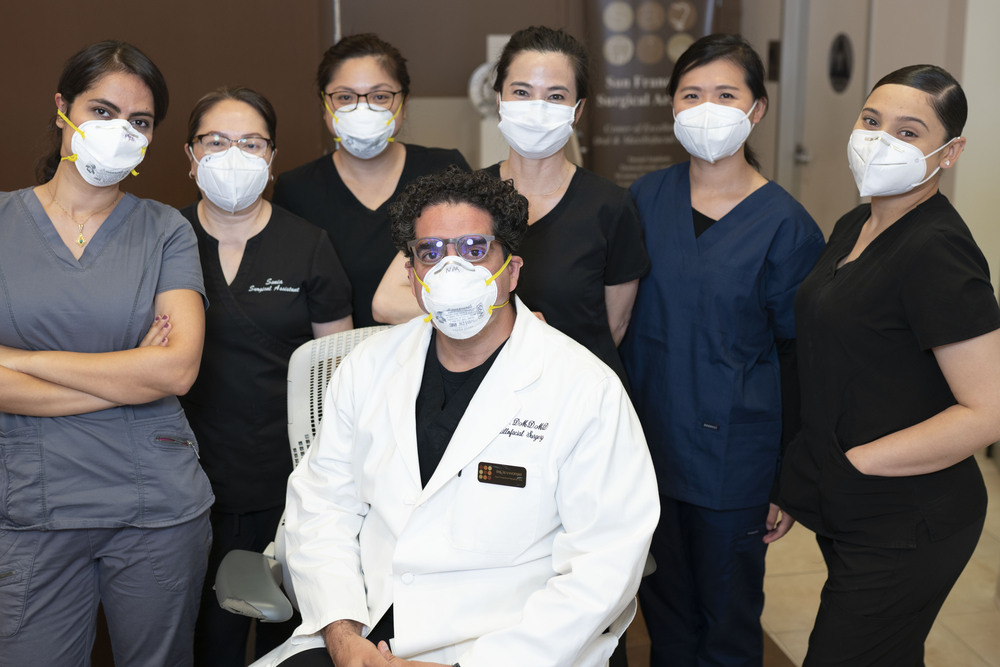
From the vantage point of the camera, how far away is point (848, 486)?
70.2 inches

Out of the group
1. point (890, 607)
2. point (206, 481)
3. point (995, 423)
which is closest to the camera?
point (995, 423)

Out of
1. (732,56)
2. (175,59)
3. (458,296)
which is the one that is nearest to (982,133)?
(732,56)

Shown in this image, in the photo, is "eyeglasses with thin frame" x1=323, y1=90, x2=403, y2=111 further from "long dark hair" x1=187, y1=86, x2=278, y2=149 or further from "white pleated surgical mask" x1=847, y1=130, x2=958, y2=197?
"white pleated surgical mask" x1=847, y1=130, x2=958, y2=197

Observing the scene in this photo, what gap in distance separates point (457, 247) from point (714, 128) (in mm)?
746

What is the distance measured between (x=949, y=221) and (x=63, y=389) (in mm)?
1696

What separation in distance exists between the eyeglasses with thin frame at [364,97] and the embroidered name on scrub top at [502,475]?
112 cm

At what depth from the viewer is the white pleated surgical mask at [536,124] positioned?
2.15 meters

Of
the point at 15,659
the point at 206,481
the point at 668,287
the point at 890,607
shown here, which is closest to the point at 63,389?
the point at 206,481

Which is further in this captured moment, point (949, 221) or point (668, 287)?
point (668, 287)

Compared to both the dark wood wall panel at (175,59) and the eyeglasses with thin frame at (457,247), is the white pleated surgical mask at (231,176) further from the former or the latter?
the dark wood wall panel at (175,59)

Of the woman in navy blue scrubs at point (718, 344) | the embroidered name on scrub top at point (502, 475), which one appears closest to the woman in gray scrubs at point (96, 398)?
the embroidered name on scrub top at point (502, 475)

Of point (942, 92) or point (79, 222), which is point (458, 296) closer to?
point (79, 222)

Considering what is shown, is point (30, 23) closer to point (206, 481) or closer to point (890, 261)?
point (206, 481)

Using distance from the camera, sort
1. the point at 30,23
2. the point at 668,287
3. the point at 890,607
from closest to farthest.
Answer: the point at 890,607 < the point at 668,287 < the point at 30,23
